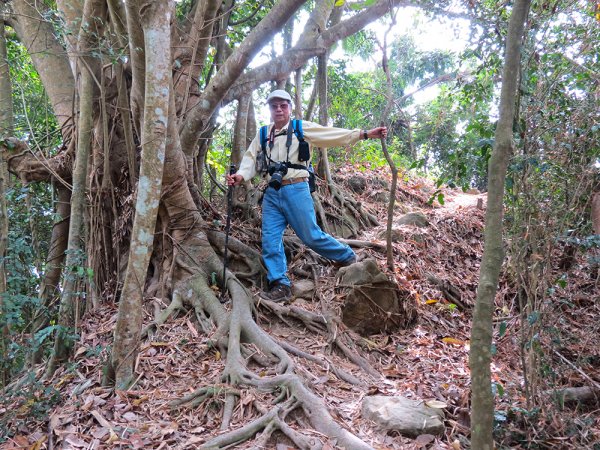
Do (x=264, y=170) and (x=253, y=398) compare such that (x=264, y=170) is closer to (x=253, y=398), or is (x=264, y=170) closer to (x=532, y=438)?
(x=253, y=398)

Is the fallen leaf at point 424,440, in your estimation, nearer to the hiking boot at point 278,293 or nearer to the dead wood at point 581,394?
the dead wood at point 581,394

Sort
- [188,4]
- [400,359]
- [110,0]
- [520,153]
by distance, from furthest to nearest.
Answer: [188,4], [400,359], [110,0], [520,153]

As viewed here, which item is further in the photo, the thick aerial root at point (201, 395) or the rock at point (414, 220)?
the rock at point (414, 220)

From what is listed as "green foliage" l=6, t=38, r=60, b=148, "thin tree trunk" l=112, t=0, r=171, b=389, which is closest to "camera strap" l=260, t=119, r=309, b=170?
"thin tree trunk" l=112, t=0, r=171, b=389

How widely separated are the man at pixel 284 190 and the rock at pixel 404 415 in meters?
1.72

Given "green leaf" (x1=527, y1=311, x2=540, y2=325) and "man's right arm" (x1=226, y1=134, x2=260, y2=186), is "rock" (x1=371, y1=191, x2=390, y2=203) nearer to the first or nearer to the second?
"man's right arm" (x1=226, y1=134, x2=260, y2=186)

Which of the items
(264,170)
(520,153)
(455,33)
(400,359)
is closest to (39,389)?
(264,170)

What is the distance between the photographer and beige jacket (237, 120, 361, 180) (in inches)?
189

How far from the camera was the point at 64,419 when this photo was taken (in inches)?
134

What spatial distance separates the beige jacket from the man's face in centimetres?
10

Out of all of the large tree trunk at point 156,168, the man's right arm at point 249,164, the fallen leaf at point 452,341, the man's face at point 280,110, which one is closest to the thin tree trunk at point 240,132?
the large tree trunk at point 156,168

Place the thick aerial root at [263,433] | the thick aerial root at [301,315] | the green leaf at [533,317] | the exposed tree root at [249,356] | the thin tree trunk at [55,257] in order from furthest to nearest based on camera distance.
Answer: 1. the thin tree trunk at [55,257]
2. the thick aerial root at [301,315]
3. the green leaf at [533,317]
4. the exposed tree root at [249,356]
5. the thick aerial root at [263,433]

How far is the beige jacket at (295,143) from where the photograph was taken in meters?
4.81

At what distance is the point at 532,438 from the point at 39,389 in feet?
12.5
